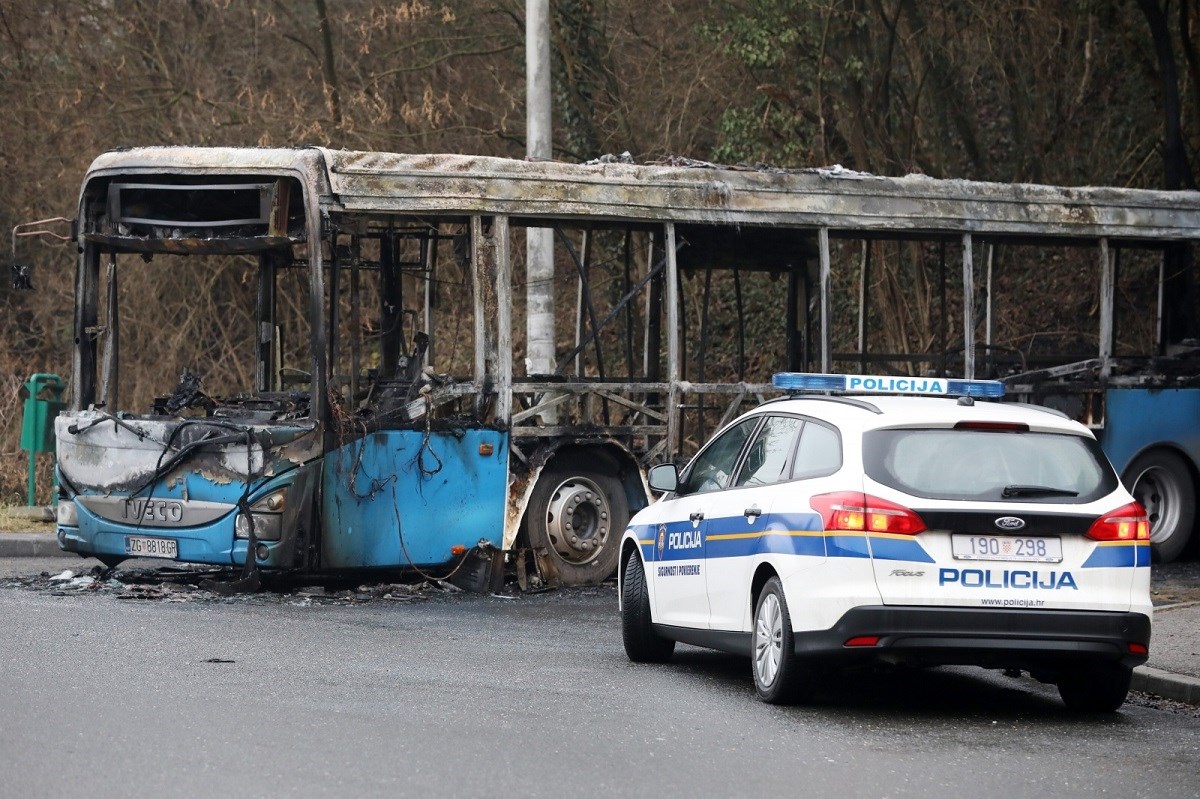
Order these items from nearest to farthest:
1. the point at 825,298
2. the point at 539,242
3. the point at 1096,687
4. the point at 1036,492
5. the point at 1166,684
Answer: the point at 1036,492 < the point at 1096,687 < the point at 1166,684 < the point at 825,298 < the point at 539,242

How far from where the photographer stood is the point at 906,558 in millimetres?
8133

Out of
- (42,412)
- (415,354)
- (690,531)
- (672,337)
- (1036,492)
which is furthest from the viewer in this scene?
(42,412)

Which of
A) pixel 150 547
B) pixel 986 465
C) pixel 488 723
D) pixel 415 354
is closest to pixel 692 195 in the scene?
pixel 415 354

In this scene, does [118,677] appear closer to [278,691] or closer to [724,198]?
[278,691]

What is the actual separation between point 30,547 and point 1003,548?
10.7m

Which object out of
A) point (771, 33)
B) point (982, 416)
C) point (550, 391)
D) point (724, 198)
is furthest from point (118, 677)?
point (771, 33)

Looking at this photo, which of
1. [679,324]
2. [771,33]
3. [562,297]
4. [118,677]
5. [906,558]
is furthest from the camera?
[562,297]

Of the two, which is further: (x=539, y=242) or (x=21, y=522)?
(x=539, y=242)

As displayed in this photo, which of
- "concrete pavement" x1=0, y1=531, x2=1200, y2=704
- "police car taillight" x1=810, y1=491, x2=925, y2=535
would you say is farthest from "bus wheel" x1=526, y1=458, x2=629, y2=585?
"police car taillight" x1=810, y1=491, x2=925, y2=535

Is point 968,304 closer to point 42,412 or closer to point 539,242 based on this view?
point 539,242

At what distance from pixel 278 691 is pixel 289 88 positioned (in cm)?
1960

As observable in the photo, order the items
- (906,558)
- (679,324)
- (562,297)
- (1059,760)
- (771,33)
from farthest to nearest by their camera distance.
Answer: (562,297)
(771,33)
(679,324)
(906,558)
(1059,760)

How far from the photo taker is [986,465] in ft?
27.7

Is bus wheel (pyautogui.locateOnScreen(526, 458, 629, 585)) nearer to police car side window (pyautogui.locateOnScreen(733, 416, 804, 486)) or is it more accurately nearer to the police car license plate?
police car side window (pyautogui.locateOnScreen(733, 416, 804, 486))
